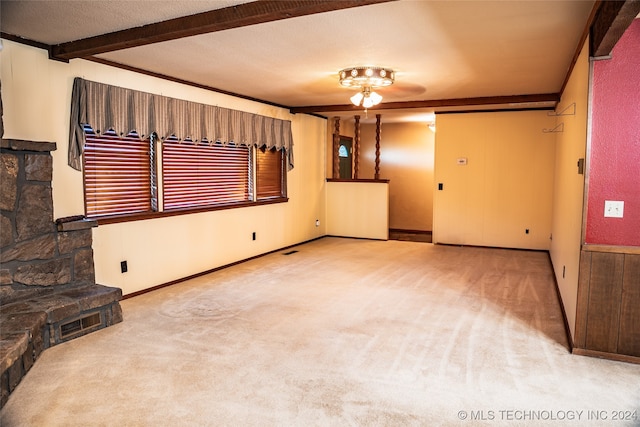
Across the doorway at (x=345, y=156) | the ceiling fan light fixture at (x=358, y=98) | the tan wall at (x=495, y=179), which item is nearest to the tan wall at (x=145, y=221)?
the ceiling fan light fixture at (x=358, y=98)

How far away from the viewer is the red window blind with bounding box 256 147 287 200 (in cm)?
649

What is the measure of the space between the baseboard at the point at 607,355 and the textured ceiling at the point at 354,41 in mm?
2284

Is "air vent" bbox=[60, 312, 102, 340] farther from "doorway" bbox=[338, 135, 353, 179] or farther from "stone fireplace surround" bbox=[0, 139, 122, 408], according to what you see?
"doorway" bbox=[338, 135, 353, 179]

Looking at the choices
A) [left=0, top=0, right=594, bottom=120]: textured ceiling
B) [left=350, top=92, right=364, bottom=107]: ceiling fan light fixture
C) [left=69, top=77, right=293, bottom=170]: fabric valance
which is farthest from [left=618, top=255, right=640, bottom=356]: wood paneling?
[left=69, top=77, right=293, bottom=170]: fabric valance

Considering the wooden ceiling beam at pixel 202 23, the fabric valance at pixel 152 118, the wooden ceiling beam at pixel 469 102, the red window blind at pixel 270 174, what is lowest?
the red window blind at pixel 270 174

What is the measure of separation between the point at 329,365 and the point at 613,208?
2.18m

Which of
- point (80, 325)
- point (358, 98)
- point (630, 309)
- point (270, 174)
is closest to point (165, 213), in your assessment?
point (80, 325)

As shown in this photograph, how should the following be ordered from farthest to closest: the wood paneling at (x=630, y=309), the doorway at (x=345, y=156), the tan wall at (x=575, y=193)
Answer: the doorway at (x=345, y=156)
the tan wall at (x=575, y=193)
the wood paneling at (x=630, y=309)

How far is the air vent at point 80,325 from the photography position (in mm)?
3299

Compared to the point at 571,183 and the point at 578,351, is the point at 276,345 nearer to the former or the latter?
the point at 578,351

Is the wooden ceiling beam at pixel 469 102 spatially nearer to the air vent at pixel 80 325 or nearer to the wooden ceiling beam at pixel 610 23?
the wooden ceiling beam at pixel 610 23

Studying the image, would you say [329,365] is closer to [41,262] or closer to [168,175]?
[41,262]

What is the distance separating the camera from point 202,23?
283 cm

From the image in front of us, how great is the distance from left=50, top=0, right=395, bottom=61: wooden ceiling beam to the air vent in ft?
6.82
